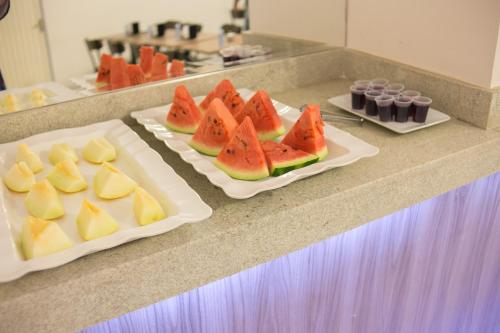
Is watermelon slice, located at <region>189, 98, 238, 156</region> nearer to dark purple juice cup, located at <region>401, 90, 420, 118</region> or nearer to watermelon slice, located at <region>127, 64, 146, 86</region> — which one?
watermelon slice, located at <region>127, 64, 146, 86</region>

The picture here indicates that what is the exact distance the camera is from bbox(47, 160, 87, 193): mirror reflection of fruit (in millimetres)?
1146

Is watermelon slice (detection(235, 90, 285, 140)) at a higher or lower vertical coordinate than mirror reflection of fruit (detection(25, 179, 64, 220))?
higher

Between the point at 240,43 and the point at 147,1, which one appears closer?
the point at 147,1

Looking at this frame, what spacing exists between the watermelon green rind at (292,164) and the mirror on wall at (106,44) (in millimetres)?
682

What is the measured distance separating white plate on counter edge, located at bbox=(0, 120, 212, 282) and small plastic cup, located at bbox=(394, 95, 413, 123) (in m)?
0.72

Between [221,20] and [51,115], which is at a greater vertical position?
[221,20]

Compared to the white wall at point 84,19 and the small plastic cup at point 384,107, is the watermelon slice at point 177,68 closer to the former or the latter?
the white wall at point 84,19

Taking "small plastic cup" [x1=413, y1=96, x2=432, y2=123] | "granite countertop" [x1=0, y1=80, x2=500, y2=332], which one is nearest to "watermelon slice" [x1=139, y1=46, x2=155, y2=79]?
"granite countertop" [x1=0, y1=80, x2=500, y2=332]

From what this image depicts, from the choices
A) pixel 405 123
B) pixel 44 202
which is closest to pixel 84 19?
pixel 44 202

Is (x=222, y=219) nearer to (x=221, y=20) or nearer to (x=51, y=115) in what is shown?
(x=51, y=115)

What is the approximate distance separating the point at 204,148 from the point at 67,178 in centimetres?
34

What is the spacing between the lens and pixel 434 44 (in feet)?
5.33

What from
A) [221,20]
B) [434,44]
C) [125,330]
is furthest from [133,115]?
[434,44]

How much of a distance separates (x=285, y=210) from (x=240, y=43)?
941mm
